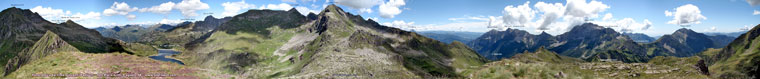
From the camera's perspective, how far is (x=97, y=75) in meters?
103

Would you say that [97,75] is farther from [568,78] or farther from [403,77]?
[568,78]

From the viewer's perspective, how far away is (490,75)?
13.2 meters

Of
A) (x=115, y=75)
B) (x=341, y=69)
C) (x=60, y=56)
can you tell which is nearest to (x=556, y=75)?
(x=115, y=75)

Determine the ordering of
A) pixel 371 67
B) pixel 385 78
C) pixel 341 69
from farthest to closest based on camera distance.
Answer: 1. pixel 371 67
2. pixel 341 69
3. pixel 385 78

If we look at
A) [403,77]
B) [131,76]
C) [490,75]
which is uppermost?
[490,75]

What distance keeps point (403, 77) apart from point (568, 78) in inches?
6298

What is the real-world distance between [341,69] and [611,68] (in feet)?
501

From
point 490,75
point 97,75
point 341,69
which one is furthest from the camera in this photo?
point 341,69

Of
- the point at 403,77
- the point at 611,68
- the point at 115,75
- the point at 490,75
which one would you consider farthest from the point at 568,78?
the point at 403,77

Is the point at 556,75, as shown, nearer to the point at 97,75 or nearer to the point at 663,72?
the point at 663,72

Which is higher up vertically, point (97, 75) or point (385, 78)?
point (97, 75)

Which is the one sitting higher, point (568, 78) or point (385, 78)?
A: point (568, 78)

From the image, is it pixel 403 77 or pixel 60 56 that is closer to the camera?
pixel 403 77

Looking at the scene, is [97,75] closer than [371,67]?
Yes
